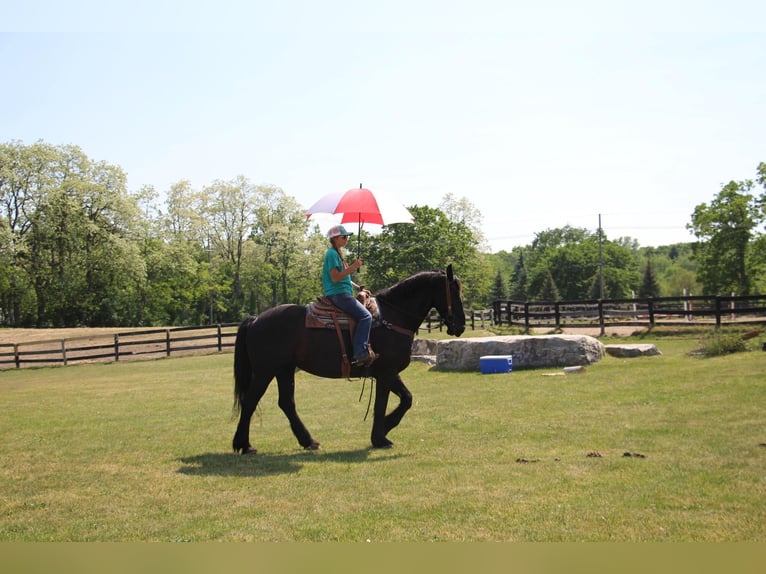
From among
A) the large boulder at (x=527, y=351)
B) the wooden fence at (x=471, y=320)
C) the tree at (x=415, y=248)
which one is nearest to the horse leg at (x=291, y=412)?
the large boulder at (x=527, y=351)

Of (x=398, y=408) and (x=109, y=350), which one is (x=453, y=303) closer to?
(x=398, y=408)

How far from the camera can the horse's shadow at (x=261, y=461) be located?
26.5 feet

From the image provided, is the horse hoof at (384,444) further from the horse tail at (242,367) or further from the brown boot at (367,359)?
the horse tail at (242,367)

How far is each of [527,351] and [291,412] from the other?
33.8 feet

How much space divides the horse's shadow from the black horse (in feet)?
1.06

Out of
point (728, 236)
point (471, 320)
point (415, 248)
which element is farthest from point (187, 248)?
point (728, 236)

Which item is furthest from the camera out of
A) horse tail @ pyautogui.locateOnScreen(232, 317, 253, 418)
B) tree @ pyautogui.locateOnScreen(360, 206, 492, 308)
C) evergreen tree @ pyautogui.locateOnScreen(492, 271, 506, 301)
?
evergreen tree @ pyautogui.locateOnScreen(492, 271, 506, 301)

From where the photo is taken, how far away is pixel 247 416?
9320 millimetres

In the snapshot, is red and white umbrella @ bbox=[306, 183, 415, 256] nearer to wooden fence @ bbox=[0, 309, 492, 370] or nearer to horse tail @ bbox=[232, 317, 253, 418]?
horse tail @ bbox=[232, 317, 253, 418]

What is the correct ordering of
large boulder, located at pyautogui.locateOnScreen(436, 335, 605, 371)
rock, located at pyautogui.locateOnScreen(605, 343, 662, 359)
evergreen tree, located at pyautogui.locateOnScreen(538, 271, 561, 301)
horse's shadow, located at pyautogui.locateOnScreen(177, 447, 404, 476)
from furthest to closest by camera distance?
evergreen tree, located at pyautogui.locateOnScreen(538, 271, 561, 301) → rock, located at pyautogui.locateOnScreen(605, 343, 662, 359) → large boulder, located at pyautogui.locateOnScreen(436, 335, 605, 371) → horse's shadow, located at pyautogui.locateOnScreen(177, 447, 404, 476)

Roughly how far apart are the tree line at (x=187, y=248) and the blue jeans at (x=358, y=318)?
120ft

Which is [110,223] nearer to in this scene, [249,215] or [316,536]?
[249,215]

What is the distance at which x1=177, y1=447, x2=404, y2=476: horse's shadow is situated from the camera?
8.08 meters

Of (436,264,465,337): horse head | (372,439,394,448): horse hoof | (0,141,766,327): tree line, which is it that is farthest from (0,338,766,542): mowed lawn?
(0,141,766,327): tree line
